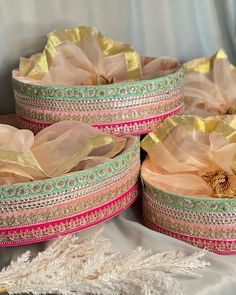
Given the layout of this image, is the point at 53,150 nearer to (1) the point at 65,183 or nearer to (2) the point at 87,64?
(1) the point at 65,183

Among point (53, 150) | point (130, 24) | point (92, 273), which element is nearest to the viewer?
point (92, 273)

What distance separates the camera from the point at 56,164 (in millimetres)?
557

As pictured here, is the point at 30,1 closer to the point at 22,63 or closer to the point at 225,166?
the point at 22,63

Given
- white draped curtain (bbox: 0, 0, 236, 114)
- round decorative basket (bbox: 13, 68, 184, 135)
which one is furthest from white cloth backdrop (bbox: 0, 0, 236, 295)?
round decorative basket (bbox: 13, 68, 184, 135)

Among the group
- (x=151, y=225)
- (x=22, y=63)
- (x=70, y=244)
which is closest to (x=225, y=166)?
(x=151, y=225)

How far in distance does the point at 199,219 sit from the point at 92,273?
5.4 inches

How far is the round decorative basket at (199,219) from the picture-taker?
52cm

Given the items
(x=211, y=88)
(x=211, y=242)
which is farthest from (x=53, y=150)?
(x=211, y=88)

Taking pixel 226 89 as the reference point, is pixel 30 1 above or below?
above

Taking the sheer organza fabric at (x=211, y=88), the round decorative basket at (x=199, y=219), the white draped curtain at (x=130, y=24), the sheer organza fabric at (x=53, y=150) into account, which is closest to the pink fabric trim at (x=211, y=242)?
the round decorative basket at (x=199, y=219)

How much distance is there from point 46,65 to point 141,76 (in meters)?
0.14

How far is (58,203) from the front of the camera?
1.67 feet

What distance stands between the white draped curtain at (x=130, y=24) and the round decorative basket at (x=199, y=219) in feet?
1.22

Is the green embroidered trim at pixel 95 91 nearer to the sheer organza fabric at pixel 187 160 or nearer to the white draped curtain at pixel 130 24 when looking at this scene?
the sheer organza fabric at pixel 187 160
